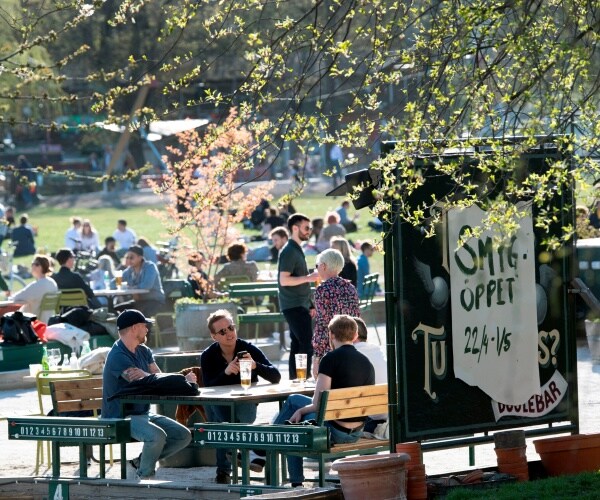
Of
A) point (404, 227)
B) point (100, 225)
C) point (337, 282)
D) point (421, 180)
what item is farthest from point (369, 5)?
point (100, 225)

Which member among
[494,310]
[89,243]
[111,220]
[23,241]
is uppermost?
[111,220]

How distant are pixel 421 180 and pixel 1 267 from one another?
23.8m

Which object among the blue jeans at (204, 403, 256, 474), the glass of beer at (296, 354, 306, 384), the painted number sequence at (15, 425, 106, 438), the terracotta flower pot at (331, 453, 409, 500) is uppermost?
the glass of beer at (296, 354, 306, 384)

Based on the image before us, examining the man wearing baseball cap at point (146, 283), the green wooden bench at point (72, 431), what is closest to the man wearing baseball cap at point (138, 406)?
the green wooden bench at point (72, 431)

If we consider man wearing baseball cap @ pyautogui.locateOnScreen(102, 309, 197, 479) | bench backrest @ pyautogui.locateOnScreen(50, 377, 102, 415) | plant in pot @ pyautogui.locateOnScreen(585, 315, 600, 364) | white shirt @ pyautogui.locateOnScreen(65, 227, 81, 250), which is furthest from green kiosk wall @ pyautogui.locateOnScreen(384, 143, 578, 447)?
white shirt @ pyautogui.locateOnScreen(65, 227, 81, 250)

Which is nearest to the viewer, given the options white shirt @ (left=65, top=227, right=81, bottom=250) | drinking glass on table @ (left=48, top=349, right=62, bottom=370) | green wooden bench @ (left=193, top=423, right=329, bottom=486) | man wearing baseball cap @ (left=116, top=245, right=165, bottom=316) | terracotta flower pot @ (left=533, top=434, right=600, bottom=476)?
green wooden bench @ (left=193, top=423, right=329, bottom=486)

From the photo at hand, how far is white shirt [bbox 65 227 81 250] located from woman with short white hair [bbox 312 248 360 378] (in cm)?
2324

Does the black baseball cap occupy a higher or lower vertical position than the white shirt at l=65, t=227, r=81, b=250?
lower

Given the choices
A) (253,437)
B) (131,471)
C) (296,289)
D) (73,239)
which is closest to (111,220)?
(73,239)

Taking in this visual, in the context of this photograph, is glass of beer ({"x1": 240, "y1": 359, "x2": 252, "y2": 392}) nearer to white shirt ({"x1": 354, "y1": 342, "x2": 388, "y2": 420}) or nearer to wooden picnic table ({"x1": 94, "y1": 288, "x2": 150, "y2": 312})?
white shirt ({"x1": 354, "y1": 342, "x2": 388, "y2": 420})

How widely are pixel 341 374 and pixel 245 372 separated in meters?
0.88

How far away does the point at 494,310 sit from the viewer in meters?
10.4

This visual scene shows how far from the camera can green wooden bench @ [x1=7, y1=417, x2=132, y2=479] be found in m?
9.71

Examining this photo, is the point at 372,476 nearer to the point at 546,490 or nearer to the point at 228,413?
the point at 546,490
